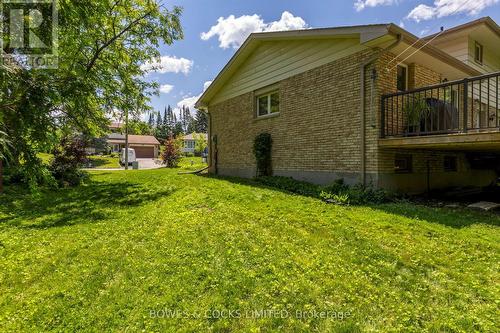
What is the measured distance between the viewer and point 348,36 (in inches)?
310

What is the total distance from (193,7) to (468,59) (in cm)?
1145

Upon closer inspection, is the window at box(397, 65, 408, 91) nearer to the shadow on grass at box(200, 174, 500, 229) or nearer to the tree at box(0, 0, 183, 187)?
the shadow on grass at box(200, 174, 500, 229)

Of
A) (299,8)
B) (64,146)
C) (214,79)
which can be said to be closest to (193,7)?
(214,79)

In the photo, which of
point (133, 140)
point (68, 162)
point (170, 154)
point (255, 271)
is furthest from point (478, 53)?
point (133, 140)

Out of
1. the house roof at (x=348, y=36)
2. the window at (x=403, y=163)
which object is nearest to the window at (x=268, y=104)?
the house roof at (x=348, y=36)

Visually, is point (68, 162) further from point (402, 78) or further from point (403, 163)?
point (402, 78)

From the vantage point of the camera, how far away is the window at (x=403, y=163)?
8.24 meters

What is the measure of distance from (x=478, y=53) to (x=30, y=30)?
53.3 ft

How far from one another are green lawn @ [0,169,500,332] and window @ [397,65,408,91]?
420 cm

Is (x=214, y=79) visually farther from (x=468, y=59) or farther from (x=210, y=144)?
(x=468, y=59)

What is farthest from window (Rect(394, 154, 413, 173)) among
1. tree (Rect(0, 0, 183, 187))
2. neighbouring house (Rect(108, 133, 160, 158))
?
neighbouring house (Rect(108, 133, 160, 158))

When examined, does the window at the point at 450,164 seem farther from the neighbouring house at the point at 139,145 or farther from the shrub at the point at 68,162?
the neighbouring house at the point at 139,145

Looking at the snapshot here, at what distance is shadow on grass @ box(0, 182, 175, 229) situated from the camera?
5.99 m

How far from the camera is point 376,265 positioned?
11.2 feet
